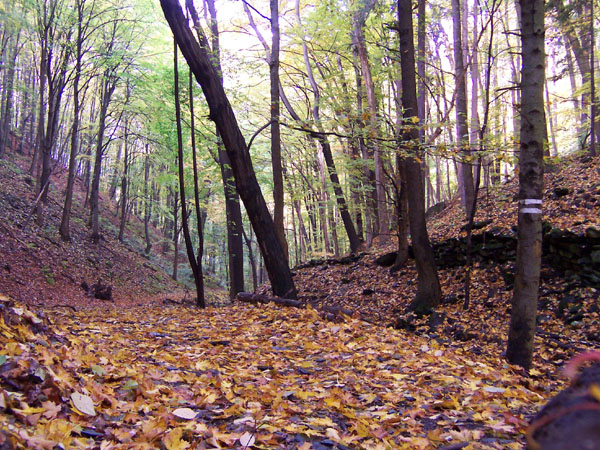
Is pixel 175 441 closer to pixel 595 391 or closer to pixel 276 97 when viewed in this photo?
pixel 595 391

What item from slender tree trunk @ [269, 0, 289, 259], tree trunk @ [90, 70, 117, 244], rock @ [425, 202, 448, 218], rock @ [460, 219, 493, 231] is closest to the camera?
slender tree trunk @ [269, 0, 289, 259]

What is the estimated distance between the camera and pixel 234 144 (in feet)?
27.8

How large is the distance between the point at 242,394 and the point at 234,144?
6091 millimetres

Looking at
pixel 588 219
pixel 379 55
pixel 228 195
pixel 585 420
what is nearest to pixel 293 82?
pixel 379 55

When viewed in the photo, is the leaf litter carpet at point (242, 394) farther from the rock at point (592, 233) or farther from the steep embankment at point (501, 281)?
the rock at point (592, 233)

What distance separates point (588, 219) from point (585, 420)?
8960 millimetres

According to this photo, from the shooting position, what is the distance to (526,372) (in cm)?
472

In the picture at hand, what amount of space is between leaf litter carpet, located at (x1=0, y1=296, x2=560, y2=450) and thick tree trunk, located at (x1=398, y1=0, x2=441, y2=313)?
3330mm

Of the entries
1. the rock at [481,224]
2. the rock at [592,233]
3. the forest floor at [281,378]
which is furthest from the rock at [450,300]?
the rock at [592,233]

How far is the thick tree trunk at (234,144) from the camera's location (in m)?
8.06

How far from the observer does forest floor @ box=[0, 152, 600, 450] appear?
2.32m

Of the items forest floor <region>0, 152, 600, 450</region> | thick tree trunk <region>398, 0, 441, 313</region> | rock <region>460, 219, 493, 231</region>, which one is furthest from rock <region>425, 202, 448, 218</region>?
thick tree trunk <region>398, 0, 441, 313</region>

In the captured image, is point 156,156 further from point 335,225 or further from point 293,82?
point 335,225

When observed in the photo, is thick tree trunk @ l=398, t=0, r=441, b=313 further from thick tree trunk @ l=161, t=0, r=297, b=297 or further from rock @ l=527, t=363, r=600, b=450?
rock @ l=527, t=363, r=600, b=450
